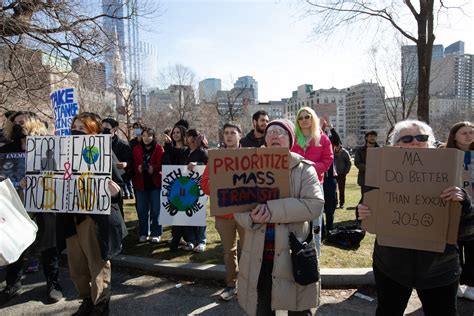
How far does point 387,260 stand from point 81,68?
8368 mm

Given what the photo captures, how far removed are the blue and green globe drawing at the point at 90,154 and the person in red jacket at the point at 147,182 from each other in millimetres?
2312

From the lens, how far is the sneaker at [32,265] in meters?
4.74

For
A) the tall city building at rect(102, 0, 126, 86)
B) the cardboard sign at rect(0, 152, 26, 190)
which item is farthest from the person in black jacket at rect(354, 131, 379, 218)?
the tall city building at rect(102, 0, 126, 86)

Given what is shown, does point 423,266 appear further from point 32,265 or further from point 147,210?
point 32,265

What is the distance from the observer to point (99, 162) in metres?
3.34

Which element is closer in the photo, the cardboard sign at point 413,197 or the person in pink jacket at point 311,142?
the cardboard sign at point 413,197

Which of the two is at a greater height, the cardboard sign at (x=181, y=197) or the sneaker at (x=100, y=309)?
the cardboard sign at (x=181, y=197)

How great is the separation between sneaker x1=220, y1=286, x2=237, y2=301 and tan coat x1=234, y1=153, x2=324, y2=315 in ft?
4.21

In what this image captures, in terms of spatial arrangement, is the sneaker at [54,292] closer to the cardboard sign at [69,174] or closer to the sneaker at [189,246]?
the cardboard sign at [69,174]

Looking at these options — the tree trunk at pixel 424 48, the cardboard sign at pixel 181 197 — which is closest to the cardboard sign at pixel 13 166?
the cardboard sign at pixel 181 197

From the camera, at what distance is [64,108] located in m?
4.94

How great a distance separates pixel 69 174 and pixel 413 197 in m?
3.34

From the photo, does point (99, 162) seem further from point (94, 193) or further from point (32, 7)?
point (32, 7)

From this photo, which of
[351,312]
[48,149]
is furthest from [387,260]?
[48,149]
